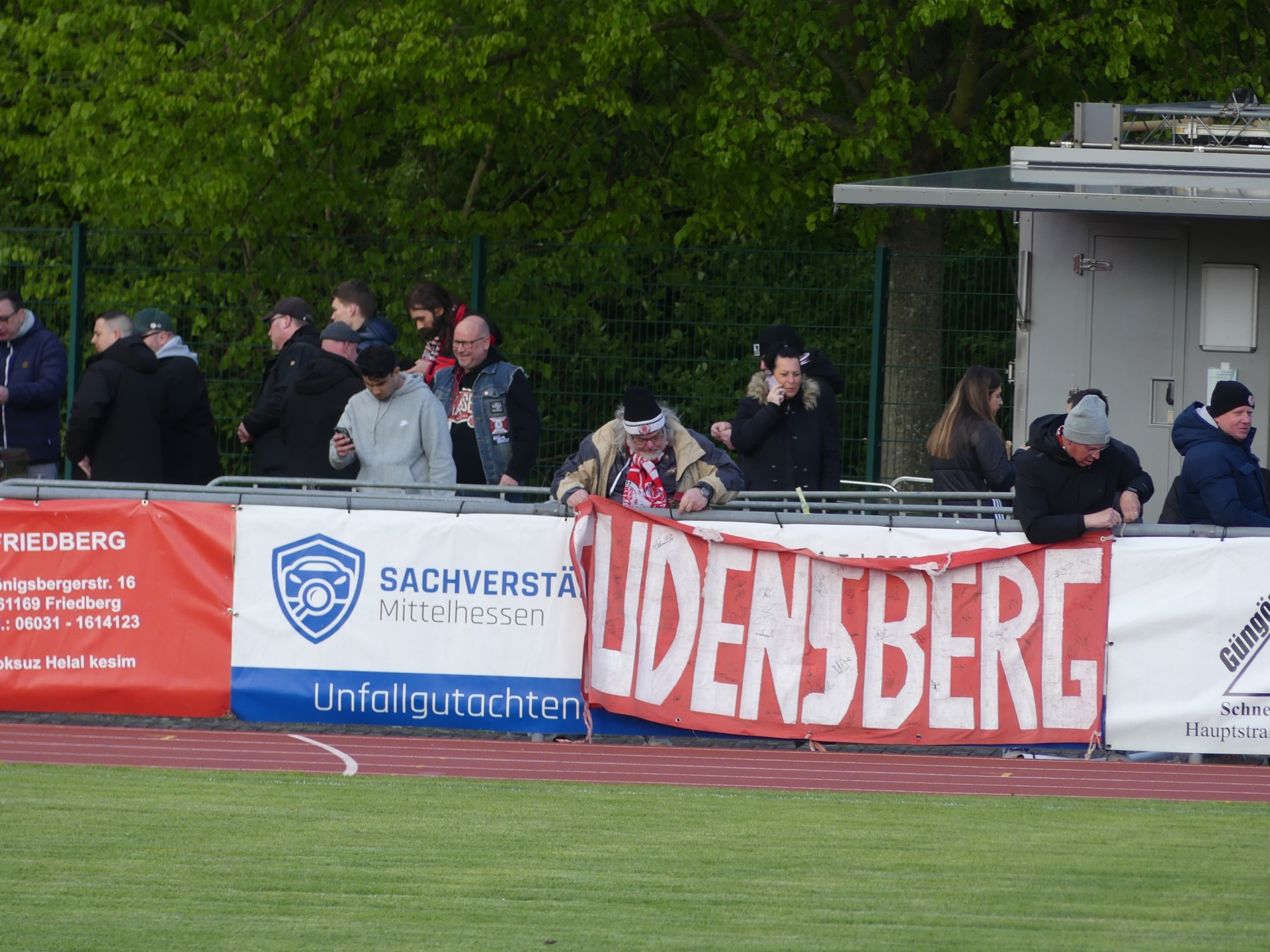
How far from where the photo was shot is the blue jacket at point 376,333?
11.6 metres

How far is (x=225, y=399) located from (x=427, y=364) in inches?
179

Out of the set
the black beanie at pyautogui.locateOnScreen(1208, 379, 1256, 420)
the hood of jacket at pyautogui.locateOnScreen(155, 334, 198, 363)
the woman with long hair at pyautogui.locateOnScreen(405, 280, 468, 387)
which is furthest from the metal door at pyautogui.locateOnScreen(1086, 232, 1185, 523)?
the hood of jacket at pyautogui.locateOnScreen(155, 334, 198, 363)

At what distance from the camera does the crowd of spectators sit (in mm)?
9242

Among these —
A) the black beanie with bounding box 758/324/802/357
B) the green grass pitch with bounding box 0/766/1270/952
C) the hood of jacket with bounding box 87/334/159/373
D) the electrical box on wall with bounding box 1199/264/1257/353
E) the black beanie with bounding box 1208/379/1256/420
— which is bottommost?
the green grass pitch with bounding box 0/766/1270/952

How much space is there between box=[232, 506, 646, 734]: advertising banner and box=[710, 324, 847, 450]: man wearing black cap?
185cm

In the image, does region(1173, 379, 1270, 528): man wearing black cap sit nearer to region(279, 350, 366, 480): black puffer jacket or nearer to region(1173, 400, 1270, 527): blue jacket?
region(1173, 400, 1270, 527): blue jacket

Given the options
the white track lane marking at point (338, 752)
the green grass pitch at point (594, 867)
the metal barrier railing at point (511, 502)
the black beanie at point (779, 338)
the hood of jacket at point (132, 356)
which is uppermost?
the black beanie at point (779, 338)

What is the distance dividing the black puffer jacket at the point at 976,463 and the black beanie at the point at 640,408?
1.94m

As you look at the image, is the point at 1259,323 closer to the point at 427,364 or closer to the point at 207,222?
the point at 427,364

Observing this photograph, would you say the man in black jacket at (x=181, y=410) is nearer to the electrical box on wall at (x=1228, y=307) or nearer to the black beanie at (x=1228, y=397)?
the black beanie at (x=1228, y=397)

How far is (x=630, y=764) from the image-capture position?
9094mm

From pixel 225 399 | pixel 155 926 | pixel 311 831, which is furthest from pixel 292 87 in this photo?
pixel 155 926

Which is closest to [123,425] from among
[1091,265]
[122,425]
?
[122,425]

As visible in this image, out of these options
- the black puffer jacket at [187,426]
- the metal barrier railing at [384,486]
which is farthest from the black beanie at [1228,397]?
the black puffer jacket at [187,426]
